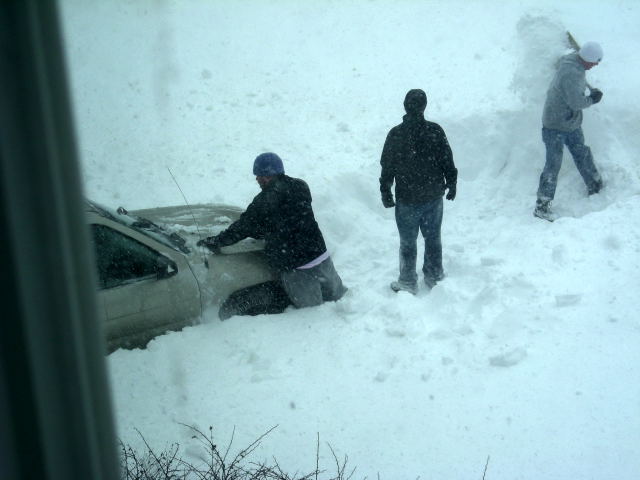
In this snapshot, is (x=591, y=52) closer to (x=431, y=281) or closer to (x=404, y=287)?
(x=431, y=281)

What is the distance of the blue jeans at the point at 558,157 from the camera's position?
248 inches

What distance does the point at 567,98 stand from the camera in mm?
6020

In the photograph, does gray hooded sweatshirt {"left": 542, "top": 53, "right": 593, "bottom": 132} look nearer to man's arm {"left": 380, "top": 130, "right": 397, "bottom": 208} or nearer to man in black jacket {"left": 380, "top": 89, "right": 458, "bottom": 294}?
man in black jacket {"left": 380, "top": 89, "right": 458, "bottom": 294}

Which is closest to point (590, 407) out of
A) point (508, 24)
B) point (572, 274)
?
point (572, 274)

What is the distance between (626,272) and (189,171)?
18.7ft

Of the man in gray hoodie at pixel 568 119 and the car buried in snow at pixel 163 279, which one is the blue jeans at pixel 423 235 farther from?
the man in gray hoodie at pixel 568 119

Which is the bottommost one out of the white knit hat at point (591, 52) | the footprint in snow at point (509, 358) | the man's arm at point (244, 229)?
the footprint in snow at point (509, 358)

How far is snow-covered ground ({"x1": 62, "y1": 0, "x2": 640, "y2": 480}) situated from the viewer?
3.46 meters

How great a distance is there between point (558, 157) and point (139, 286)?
463cm

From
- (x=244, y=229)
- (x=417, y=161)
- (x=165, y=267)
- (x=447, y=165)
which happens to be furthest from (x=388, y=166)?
(x=165, y=267)

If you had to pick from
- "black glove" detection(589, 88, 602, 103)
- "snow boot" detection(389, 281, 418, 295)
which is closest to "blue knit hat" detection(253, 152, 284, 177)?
"snow boot" detection(389, 281, 418, 295)

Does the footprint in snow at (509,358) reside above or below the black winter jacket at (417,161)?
below

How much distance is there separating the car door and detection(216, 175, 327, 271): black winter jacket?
22.1 inches

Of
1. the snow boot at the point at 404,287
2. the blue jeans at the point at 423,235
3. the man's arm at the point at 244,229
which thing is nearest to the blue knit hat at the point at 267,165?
the man's arm at the point at 244,229
